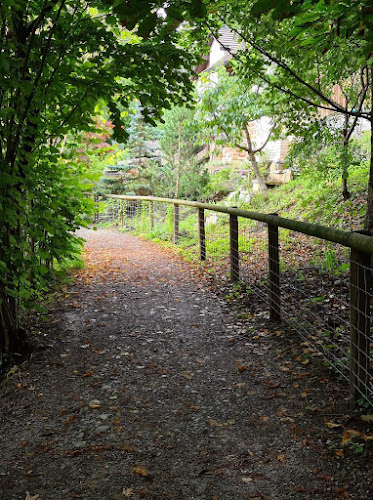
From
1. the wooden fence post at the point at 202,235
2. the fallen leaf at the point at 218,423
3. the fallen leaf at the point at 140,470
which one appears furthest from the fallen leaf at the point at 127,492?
the wooden fence post at the point at 202,235

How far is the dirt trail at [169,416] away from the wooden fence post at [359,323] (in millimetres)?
271

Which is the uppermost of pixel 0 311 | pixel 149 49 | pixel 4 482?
pixel 149 49

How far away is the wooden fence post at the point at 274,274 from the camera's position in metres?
4.65

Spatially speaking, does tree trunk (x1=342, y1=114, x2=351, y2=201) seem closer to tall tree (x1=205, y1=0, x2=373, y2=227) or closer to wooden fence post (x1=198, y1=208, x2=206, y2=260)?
tall tree (x1=205, y1=0, x2=373, y2=227)

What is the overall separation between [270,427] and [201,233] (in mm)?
5277

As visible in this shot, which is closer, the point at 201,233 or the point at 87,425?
the point at 87,425

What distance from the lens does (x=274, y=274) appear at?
4.69 m

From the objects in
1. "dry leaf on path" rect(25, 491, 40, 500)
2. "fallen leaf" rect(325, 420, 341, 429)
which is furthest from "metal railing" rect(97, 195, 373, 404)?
"dry leaf on path" rect(25, 491, 40, 500)

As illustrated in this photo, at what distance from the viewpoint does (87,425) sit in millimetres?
3082

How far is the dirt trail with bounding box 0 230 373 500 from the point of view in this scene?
2.44 meters

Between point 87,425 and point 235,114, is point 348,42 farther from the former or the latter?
point 235,114

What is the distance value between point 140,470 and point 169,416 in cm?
63

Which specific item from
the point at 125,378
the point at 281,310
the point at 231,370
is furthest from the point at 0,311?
the point at 281,310

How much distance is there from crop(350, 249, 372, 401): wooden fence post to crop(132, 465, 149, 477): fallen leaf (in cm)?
140
